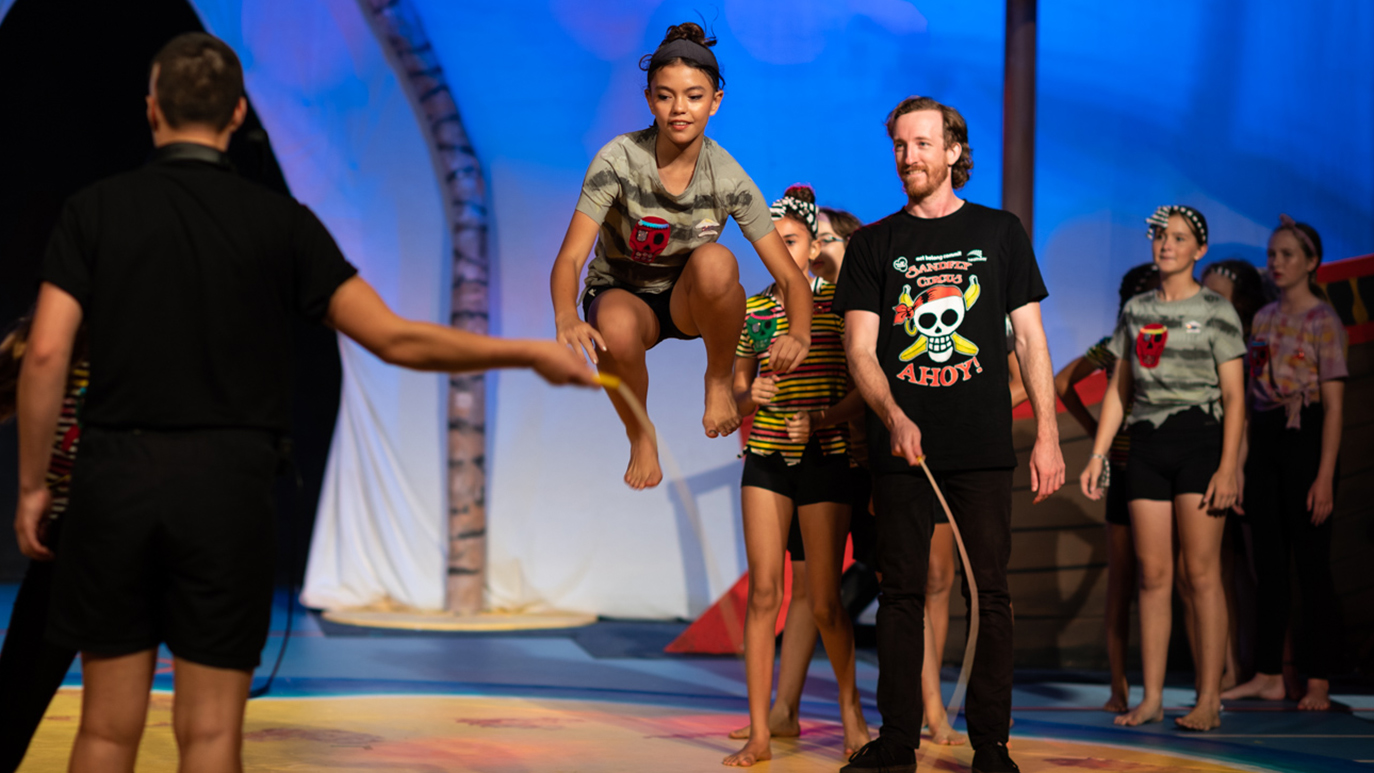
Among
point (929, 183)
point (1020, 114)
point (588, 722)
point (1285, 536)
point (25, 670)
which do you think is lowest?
point (588, 722)

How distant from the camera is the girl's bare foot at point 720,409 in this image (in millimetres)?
3111

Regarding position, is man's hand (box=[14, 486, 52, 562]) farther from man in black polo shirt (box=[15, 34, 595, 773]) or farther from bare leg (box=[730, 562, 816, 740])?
bare leg (box=[730, 562, 816, 740])

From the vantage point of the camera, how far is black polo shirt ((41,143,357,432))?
1.68m

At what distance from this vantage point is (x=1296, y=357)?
445 cm

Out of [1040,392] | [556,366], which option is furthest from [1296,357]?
[556,366]

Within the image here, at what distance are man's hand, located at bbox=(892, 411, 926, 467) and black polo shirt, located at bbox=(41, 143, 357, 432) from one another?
5.14 feet

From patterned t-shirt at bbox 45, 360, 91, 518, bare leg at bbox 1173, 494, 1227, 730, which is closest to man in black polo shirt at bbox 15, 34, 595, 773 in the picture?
patterned t-shirt at bbox 45, 360, 91, 518

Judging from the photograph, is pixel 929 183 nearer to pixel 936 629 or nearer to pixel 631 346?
pixel 631 346

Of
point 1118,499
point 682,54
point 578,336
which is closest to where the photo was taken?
point 578,336

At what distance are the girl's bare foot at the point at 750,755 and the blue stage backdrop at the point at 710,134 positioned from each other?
2.94m

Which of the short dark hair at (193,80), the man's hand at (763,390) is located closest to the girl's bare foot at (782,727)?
the man's hand at (763,390)

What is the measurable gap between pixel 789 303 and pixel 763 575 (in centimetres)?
91

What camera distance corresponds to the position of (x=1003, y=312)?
Answer: 3.02 m

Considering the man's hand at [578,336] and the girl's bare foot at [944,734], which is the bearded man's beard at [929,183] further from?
the girl's bare foot at [944,734]
